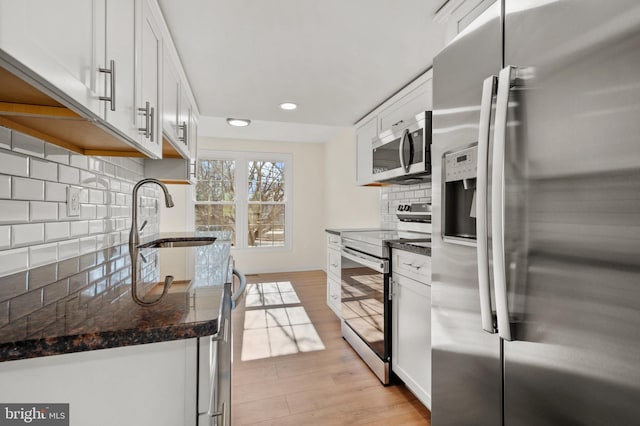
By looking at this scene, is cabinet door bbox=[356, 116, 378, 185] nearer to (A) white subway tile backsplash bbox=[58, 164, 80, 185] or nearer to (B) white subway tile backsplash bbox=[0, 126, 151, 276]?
(B) white subway tile backsplash bbox=[0, 126, 151, 276]

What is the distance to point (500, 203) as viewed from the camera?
0.81 meters

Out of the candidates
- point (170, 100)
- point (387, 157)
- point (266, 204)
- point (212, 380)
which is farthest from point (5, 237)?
point (266, 204)

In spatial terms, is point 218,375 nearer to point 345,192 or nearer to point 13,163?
point 13,163

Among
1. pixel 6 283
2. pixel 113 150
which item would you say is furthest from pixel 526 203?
pixel 113 150

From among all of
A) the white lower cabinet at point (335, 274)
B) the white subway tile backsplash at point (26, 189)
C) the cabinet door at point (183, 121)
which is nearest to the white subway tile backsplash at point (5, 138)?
the white subway tile backsplash at point (26, 189)

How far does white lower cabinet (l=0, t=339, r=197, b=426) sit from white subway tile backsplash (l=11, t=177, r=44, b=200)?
30.0 inches

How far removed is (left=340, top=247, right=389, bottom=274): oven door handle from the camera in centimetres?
197

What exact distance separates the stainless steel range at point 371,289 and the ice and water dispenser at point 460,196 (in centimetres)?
75

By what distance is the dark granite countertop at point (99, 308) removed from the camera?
0.50 metres

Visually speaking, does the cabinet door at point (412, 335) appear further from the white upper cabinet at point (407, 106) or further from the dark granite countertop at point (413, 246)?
the white upper cabinet at point (407, 106)

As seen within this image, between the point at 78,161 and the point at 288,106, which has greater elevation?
the point at 288,106

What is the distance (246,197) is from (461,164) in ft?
15.6

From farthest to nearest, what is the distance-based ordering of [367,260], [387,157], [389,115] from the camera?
[389,115] < [387,157] < [367,260]

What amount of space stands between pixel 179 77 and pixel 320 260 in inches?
169
